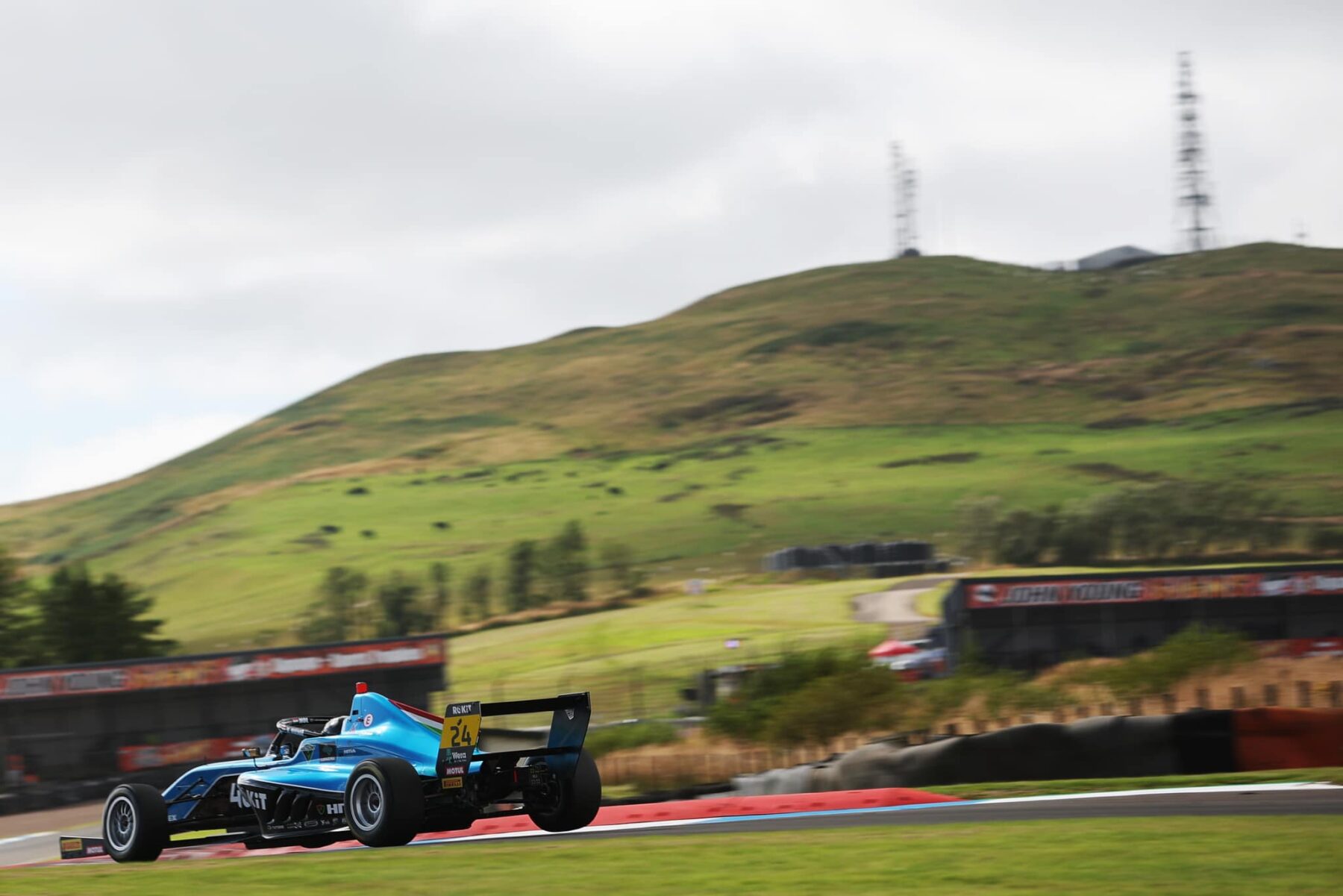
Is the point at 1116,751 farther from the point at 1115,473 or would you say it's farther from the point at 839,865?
the point at 1115,473

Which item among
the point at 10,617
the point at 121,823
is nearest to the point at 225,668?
the point at 121,823

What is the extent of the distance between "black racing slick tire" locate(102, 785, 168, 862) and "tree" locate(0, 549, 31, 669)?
234 feet

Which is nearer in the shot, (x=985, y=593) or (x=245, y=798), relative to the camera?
(x=245, y=798)

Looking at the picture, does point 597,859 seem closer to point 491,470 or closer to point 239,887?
point 239,887

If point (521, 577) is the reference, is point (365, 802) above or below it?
below

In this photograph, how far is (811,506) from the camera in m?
128

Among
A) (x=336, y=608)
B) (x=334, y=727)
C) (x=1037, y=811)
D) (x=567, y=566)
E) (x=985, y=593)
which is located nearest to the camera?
(x=334, y=727)

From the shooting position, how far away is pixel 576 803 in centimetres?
1430

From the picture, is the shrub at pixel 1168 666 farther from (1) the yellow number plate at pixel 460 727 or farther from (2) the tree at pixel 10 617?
(2) the tree at pixel 10 617

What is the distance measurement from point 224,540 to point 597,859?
144m

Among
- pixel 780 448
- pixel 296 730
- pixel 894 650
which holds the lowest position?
pixel 894 650

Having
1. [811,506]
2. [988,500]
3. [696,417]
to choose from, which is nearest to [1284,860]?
[988,500]

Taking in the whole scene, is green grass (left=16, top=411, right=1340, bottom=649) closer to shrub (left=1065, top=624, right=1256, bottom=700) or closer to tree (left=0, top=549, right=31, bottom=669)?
tree (left=0, top=549, right=31, bottom=669)

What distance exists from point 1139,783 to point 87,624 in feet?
238
